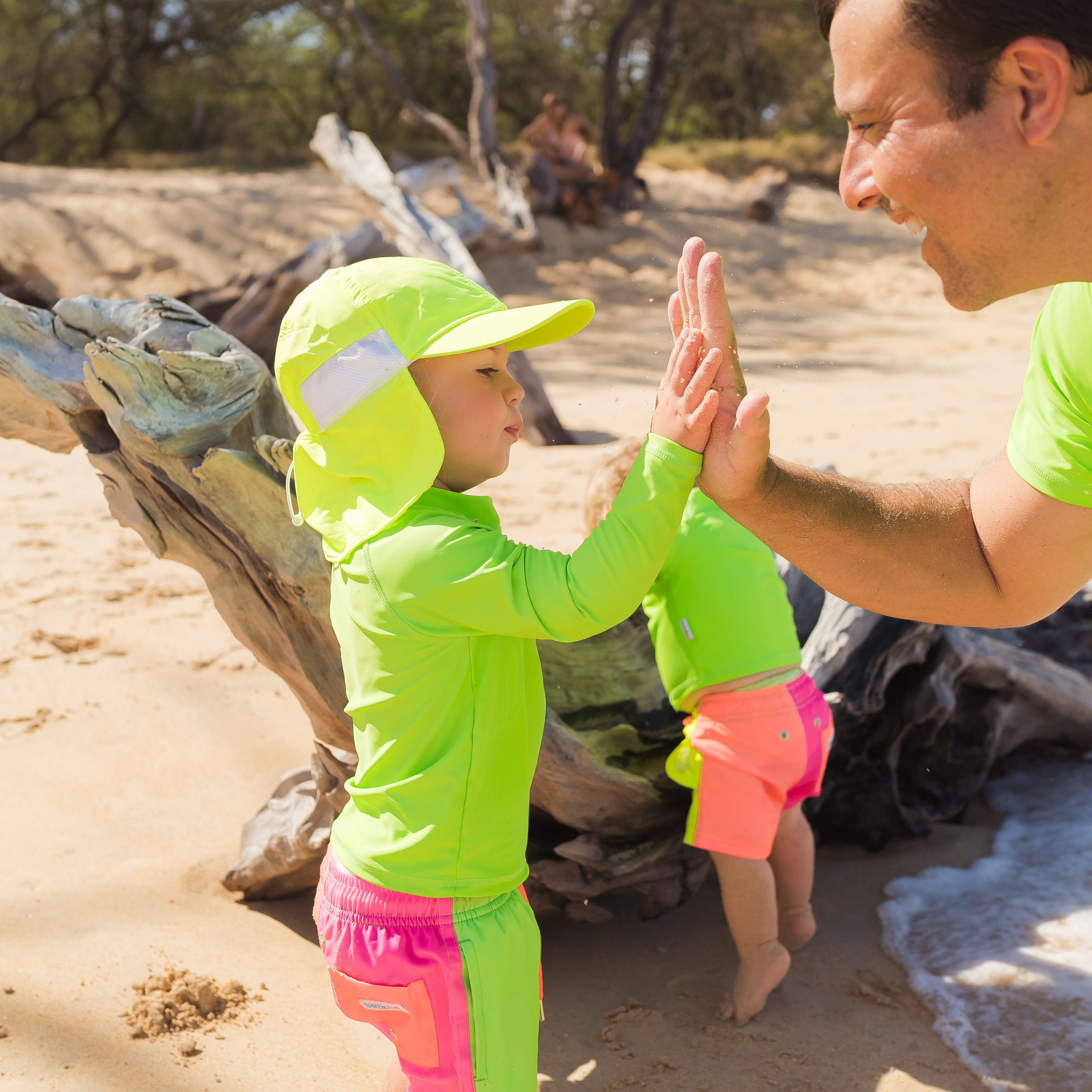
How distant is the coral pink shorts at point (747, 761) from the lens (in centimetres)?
237

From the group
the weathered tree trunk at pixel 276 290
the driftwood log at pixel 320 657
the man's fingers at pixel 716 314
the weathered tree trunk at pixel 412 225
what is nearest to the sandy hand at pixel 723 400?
the man's fingers at pixel 716 314

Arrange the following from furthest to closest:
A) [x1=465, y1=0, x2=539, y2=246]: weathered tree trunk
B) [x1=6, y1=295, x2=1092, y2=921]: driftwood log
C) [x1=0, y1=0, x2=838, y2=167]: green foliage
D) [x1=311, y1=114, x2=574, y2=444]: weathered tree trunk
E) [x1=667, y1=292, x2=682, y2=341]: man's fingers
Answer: [x1=0, y1=0, x2=838, y2=167]: green foliage < [x1=465, y1=0, x2=539, y2=246]: weathered tree trunk < [x1=311, y1=114, x2=574, y2=444]: weathered tree trunk < [x1=6, y1=295, x2=1092, y2=921]: driftwood log < [x1=667, y1=292, x2=682, y2=341]: man's fingers

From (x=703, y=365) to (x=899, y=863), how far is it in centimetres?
195

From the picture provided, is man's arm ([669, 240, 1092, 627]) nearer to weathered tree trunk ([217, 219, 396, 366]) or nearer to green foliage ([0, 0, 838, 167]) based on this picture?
weathered tree trunk ([217, 219, 396, 366])

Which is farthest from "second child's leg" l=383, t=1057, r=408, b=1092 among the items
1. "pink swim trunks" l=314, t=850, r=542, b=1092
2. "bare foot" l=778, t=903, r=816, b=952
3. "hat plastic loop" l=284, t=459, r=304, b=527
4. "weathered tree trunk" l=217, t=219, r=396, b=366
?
"weathered tree trunk" l=217, t=219, r=396, b=366

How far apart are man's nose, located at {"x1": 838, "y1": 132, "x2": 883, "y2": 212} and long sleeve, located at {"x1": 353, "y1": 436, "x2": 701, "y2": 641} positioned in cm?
61

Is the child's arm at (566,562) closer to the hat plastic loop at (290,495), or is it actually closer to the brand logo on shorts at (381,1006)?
the hat plastic loop at (290,495)

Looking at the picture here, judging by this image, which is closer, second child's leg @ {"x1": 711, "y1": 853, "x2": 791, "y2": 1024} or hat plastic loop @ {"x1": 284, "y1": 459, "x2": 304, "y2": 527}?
hat plastic loop @ {"x1": 284, "y1": 459, "x2": 304, "y2": 527}

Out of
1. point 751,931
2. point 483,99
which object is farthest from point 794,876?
point 483,99

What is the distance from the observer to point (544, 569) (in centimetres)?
157

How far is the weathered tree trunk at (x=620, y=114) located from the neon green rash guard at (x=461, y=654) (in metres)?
13.8

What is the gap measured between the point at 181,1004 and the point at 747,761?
1.30 m

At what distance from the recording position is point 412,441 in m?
1.66

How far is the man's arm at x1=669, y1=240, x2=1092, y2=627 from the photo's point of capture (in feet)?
6.50
